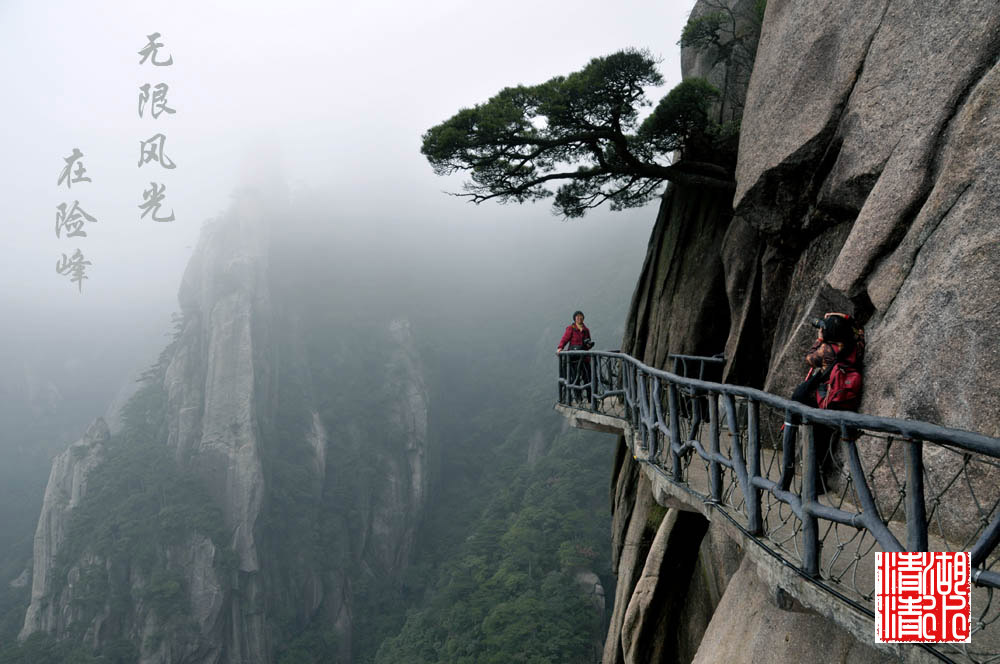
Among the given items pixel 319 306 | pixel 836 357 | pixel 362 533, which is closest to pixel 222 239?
pixel 319 306

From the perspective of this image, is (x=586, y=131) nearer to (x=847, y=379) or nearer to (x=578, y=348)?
(x=578, y=348)

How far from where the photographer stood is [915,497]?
2.43 m

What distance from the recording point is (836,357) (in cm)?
432

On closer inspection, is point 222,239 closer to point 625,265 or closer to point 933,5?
point 625,265

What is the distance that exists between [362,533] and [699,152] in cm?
6025

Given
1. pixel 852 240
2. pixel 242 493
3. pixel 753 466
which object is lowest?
pixel 242 493

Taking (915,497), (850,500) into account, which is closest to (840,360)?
(850,500)

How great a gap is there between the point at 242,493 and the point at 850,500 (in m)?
57.9

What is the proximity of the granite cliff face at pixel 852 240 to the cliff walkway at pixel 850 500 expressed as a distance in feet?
1.08

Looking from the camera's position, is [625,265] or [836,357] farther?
[625,265]

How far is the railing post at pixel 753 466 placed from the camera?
364 centimetres

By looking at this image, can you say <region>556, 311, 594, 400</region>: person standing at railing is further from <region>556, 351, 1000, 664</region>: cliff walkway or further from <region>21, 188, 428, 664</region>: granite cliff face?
<region>21, 188, 428, 664</region>: granite cliff face

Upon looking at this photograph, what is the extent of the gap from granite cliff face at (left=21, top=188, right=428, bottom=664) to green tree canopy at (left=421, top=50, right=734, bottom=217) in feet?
163

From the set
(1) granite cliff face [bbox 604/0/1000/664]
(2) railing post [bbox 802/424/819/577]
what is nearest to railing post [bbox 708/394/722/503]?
(1) granite cliff face [bbox 604/0/1000/664]
